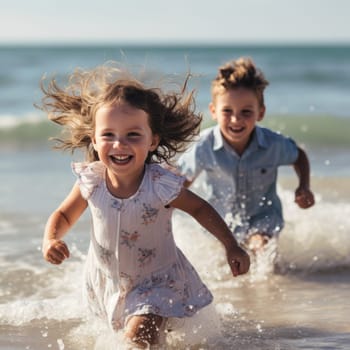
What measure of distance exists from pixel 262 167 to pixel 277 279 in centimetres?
76

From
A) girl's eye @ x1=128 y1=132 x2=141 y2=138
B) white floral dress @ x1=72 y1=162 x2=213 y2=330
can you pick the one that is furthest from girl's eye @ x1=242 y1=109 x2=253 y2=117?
girl's eye @ x1=128 y1=132 x2=141 y2=138

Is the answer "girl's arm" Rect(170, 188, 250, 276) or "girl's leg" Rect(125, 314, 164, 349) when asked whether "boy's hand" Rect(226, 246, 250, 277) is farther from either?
"girl's leg" Rect(125, 314, 164, 349)

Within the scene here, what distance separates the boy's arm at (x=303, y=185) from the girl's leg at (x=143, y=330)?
1574mm

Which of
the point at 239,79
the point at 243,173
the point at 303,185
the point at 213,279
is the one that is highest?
the point at 239,79

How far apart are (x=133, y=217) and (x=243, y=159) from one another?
67.4 inches

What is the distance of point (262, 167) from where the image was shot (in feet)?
16.6

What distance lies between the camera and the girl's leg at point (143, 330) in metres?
3.27

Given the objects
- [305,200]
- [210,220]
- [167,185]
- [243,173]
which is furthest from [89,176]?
[243,173]

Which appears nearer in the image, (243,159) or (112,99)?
(112,99)

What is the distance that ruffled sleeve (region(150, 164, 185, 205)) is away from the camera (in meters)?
3.41

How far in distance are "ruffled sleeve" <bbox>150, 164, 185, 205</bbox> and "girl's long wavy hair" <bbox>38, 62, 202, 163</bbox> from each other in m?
0.19

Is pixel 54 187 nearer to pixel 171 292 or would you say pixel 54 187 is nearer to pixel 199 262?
pixel 199 262

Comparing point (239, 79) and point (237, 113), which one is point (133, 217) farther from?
point (239, 79)

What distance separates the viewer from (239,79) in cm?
493
